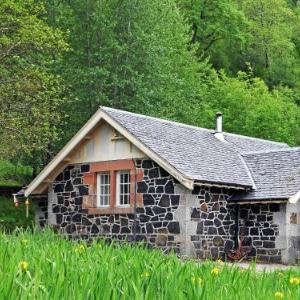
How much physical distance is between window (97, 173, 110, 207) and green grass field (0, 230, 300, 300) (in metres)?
13.0

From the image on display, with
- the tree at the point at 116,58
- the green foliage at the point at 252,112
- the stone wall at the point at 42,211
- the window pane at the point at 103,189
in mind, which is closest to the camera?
the window pane at the point at 103,189

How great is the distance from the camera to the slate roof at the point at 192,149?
680 inches

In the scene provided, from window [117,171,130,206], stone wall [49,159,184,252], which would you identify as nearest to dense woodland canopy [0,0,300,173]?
stone wall [49,159,184,252]

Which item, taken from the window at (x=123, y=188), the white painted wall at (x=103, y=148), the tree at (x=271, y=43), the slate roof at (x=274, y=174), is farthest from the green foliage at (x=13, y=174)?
the tree at (x=271, y=43)

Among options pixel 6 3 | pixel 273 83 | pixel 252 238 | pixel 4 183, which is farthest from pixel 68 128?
pixel 273 83

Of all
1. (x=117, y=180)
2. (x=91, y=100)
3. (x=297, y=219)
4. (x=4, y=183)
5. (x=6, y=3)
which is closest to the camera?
(x=297, y=219)

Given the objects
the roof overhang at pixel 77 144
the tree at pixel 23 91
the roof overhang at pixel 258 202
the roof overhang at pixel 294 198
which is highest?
the tree at pixel 23 91

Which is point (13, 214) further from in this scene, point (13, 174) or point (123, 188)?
point (123, 188)

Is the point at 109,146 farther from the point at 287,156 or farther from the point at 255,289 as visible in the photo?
the point at 255,289

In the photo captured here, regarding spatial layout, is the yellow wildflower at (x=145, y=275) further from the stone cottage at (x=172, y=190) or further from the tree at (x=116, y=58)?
the tree at (x=116, y=58)

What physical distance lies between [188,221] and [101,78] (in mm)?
13557

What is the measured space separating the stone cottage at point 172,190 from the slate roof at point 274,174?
3 cm

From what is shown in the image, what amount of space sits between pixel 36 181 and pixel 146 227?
4.47m

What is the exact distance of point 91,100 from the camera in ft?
96.2
